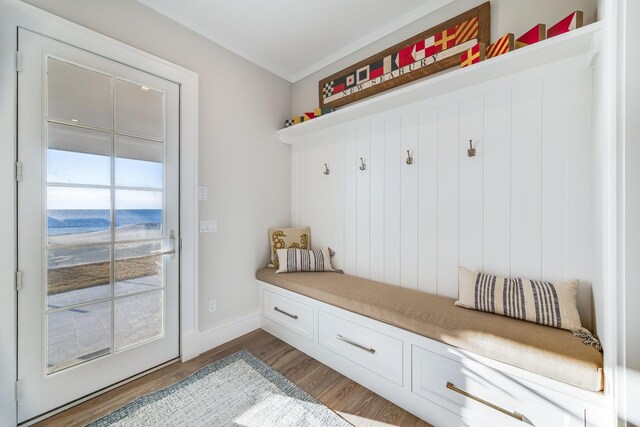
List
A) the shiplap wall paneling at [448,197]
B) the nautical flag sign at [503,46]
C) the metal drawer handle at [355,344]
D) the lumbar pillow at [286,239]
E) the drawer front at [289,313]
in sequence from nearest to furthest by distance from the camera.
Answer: the nautical flag sign at [503,46] < the metal drawer handle at [355,344] < the shiplap wall paneling at [448,197] < the drawer front at [289,313] < the lumbar pillow at [286,239]

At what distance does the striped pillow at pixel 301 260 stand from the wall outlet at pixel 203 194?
83 cm

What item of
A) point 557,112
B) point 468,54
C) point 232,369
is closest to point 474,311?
point 557,112

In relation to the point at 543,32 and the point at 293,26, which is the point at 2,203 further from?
the point at 543,32

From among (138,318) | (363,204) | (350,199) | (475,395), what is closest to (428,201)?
(363,204)

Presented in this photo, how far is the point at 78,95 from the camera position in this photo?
1.54 meters

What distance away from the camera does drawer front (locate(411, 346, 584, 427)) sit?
3.66ft

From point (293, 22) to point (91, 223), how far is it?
6.80ft

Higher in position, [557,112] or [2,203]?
[557,112]

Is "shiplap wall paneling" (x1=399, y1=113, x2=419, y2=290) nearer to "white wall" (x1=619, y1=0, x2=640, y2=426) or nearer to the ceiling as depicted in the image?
the ceiling

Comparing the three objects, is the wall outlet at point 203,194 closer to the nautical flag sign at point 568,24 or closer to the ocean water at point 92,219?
the ocean water at point 92,219

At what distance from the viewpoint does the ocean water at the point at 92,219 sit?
1.48 m

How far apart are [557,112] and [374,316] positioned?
163 centimetres

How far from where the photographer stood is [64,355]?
151cm

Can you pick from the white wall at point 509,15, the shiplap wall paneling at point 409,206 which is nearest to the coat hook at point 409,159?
the shiplap wall paneling at point 409,206
